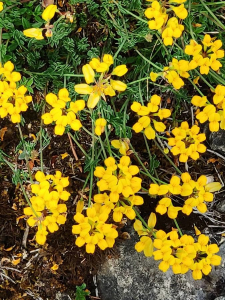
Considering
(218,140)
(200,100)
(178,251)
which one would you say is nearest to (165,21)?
(200,100)

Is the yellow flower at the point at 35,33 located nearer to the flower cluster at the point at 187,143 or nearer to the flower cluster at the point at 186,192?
the flower cluster at the point at 187,143

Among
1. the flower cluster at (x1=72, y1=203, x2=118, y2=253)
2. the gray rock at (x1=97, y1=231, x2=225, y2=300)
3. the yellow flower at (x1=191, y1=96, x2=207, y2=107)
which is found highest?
the yellow flower at (x1=191, y1=96, x2=207, y2=107)

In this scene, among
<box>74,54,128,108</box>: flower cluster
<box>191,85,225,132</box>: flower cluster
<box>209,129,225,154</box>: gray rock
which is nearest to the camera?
<box>74,54,128,108</box>: flower cluster

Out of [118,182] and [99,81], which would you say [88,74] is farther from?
[118,182]

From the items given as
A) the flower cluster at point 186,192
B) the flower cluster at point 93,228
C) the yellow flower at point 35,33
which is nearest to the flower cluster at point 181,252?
the flower cluster at point 186,192

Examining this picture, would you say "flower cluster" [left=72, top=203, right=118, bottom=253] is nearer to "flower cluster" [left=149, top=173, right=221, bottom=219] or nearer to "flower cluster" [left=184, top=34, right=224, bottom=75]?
"flower cluster" [left=149, top=173, right=221, bottom=219]

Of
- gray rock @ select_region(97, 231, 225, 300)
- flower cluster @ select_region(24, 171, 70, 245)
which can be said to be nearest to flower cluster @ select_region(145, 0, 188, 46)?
flower cluster @ select_region(24, 171, 70, 245)

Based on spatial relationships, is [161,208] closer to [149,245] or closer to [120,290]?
[149,245]

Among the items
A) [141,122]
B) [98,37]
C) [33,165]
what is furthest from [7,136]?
[141,122]

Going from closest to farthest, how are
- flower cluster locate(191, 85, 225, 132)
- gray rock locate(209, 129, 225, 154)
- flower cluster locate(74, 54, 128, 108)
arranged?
flower cluster locate(74, 54, 128, 108) < flower cluster locate(191, 85, 225, 132) < gray rock locate(209, 129, 225, 154)
